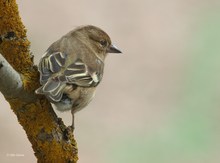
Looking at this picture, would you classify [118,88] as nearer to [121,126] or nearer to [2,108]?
[121,126]

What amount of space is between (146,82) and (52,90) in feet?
31.4

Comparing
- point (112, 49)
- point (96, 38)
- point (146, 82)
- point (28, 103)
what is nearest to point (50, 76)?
point (28, 103)

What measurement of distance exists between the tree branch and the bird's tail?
0.16 ft

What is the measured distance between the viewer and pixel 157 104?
48.5 ft

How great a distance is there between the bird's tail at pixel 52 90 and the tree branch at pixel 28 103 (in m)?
0.05

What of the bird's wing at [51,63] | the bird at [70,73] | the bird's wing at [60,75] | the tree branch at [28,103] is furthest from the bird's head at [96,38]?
the tree branch at [28,103]

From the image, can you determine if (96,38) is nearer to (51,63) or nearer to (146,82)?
(51,63)

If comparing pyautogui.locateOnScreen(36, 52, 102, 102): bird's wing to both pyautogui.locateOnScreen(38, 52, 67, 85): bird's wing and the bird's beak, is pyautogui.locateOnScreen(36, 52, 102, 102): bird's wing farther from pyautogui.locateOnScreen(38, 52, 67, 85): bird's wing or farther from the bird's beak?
the bird's beak

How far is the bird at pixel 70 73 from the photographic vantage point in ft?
20.3

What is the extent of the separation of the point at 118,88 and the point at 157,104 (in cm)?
88

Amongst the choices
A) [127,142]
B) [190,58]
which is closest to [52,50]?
[127,142]

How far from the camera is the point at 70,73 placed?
261 inches

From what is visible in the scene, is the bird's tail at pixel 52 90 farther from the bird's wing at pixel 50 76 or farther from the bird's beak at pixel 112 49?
the bird's beak at pixel 112 49

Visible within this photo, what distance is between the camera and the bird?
619cm
